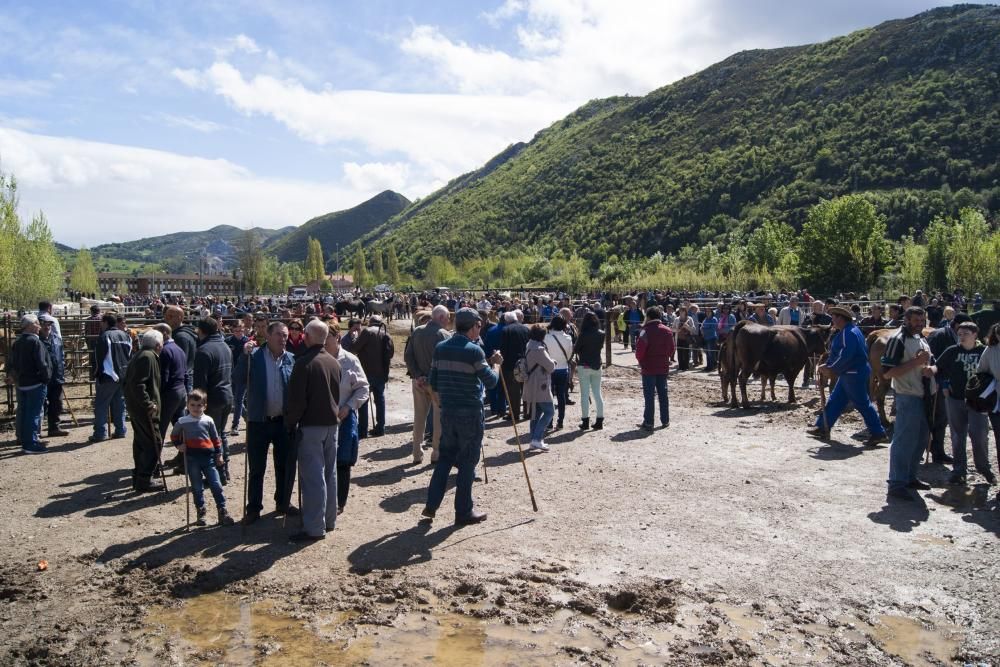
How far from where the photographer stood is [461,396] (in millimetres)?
6266

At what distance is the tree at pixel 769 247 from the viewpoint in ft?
174

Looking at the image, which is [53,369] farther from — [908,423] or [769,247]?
[769,247]

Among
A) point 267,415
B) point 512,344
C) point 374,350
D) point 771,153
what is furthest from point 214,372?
point 771,153

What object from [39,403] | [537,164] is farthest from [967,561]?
[537,164]

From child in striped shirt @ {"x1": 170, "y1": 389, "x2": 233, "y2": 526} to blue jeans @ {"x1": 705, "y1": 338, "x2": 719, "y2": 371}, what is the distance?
1378 cm

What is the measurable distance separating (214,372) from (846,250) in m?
44.7

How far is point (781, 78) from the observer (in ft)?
324

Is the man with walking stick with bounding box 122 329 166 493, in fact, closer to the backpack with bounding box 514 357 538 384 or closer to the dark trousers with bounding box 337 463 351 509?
the dark trousers with bounding box 337 463 351 509

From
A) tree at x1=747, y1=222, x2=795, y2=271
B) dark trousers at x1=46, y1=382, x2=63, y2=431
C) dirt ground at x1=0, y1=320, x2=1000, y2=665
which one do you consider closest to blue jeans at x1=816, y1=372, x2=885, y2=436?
dirt ground at x1=0, y1=320, x2=1000, y2=665

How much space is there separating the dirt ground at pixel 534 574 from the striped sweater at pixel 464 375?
3.80ft

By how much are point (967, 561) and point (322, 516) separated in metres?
5.15

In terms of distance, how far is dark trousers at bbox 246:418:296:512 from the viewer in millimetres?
6418

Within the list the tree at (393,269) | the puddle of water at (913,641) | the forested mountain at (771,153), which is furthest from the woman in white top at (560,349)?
the tree at (393,269)

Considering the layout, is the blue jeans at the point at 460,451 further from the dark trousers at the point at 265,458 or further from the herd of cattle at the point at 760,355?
the herd of cattle at the point at 760,355
